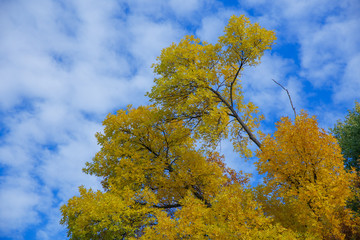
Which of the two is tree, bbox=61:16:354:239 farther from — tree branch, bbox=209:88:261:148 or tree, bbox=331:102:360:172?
tree, bbox=331:102:360:172

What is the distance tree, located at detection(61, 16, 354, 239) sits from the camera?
10.9 m

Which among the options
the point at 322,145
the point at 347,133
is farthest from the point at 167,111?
the point at 347,133

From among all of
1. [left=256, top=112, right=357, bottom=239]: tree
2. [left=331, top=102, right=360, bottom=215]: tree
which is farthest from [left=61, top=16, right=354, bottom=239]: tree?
[left=331, top=102, right=360, bottom=215]: tree

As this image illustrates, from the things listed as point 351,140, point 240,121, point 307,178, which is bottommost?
point 307,178

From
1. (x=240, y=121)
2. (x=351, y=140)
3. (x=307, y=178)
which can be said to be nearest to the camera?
(x=307, y=178)

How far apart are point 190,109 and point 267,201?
6795 mm

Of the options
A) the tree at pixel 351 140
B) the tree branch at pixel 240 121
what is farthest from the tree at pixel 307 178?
the tree at pixel 351 140

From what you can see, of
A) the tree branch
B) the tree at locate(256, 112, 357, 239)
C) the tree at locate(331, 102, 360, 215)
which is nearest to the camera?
the tree at locate(256, 112, 357, 239)

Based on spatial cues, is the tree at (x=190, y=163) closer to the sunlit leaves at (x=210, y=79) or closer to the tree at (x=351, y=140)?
the sunlit leaves at (x=210, y=79)

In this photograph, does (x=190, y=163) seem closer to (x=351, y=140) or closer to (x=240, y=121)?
(x=240, y=121)

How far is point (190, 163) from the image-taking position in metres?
17.2

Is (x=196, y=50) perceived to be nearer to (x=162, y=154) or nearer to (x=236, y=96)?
(x=236, y=96)

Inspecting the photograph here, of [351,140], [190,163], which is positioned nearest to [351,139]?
[351,140]

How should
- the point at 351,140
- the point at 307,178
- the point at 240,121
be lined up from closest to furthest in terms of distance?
1. the point at 307,178
2. the point at 240,121
3. the point at 351,140
